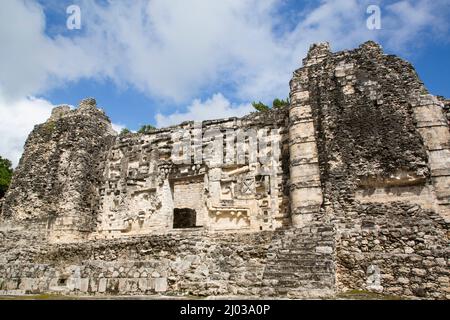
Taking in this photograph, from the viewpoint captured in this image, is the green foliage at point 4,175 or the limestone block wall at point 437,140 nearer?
the limestone block wall at point 437,140

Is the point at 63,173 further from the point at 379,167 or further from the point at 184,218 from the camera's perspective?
the point at 379,167

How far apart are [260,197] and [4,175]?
18.3 meters

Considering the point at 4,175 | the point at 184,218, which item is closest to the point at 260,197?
the point at 184,218

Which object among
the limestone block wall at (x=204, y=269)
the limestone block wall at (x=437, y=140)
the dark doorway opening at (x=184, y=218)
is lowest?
the limestone block wall at (x=204, y=269)

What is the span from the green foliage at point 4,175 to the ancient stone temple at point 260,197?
8.89 m

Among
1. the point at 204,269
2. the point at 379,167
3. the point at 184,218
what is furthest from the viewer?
the point at 184,218

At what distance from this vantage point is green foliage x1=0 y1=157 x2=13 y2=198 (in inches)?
894

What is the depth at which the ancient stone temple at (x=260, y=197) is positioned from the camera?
784 cm

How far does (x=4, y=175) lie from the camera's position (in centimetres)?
2312

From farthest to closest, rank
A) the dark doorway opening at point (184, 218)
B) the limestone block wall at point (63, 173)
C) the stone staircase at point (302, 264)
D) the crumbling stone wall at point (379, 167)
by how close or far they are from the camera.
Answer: the dark doorway opening at point (184, 218) < the limestone block wall at point (63, 173) < the crumbling stone wall at point (379, 167) < the stone staircase at point (302, 264)

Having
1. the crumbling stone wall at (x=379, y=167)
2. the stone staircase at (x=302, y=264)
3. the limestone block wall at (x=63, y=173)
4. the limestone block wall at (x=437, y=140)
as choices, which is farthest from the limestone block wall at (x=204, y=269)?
the limestone block wall at (x=63, y=173)

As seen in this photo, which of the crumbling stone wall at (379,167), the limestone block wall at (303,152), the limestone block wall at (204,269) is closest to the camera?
the limestone block wall at (204,269)

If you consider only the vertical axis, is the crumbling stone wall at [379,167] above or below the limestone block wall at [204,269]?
above

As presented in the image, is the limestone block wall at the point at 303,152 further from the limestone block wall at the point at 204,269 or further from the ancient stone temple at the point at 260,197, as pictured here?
the limestone block wall at the point at 204,269
